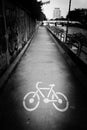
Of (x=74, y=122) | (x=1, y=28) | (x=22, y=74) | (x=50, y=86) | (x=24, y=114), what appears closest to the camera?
(x=74, y=122)

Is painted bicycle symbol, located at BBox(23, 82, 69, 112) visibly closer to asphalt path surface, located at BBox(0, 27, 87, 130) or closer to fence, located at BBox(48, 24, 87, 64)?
asphalt path surface, located at BBox(0, 27, 87, 130)

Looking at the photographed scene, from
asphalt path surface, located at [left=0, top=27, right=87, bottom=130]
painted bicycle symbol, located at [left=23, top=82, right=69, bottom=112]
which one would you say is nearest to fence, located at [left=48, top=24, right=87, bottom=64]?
asphalt path surface, located at [left=0, top=27, right=87, bottom=130]

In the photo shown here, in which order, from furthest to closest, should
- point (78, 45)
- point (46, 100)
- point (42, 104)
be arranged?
1. point (78, 45)
2. point (46, 100)
3. point (42, 104)

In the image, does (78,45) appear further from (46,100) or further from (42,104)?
(42,104)

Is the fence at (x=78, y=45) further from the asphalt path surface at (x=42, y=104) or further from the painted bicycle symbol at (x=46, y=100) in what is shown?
the painted bicycle symbol at (x=46, y=100)

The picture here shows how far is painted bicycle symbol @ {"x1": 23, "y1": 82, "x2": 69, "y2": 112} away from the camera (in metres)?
3.95

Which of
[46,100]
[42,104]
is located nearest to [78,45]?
[46,100]

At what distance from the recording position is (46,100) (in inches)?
169

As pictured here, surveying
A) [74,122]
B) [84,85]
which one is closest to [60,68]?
[84,85]

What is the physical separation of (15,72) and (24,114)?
3.30 metres

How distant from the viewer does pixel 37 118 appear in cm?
345

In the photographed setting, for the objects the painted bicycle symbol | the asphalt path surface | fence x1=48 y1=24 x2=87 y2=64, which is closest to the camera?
the asphalt path surface

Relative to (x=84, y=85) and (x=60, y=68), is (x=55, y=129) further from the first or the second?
(x=60, y=68)

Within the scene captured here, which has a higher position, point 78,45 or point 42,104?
point 78,45
